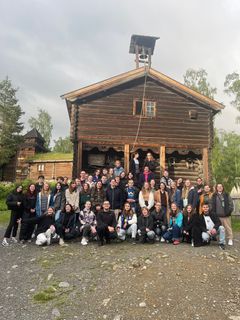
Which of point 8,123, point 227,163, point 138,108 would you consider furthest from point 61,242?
point 8,123

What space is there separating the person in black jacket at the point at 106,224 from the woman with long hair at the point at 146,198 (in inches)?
45.3

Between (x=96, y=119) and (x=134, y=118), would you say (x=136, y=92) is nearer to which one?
(x=134, y=118)

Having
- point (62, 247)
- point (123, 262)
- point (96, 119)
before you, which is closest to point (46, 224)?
point (62, 247)

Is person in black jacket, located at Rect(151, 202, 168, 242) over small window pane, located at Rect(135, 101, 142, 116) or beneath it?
Answer: beneath

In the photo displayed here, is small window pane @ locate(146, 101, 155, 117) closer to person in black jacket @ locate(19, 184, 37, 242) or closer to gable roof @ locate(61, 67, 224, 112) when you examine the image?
gable roof @ locate(61, 67, 224, 112)

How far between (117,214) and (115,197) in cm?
56

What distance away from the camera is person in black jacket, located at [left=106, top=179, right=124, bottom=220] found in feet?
33.0

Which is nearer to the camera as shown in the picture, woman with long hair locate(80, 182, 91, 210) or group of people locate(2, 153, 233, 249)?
group of people locate(2, 153, 233, 249)

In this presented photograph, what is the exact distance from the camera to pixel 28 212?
968 centimetres

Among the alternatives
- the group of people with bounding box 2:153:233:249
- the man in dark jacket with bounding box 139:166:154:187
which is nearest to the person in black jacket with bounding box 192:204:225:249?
the group of people with bounding box 2:153:233:249

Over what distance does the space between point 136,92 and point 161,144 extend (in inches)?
131

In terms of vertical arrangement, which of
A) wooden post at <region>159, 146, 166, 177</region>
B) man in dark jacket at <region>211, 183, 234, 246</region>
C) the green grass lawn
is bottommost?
the green grass lawn

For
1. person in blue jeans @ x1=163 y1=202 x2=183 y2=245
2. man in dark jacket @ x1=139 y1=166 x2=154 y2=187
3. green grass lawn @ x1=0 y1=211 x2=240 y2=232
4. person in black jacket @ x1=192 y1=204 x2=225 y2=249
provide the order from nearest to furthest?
person in black jacket @ x1=192 y1=204 x2=225 y2=249
person in blue jeans @ x1=163 y1=202 x2=183 y2=245
man in dark jacket @ x1=139 y1=166 x2=154 y2=187
green grass lawn @ x1=0 y1=211 x2=240 y2=232

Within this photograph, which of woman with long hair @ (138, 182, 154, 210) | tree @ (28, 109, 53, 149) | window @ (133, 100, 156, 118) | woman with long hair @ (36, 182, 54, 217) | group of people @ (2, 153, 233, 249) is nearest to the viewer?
group of people @ (2, 153, 233, 249)
